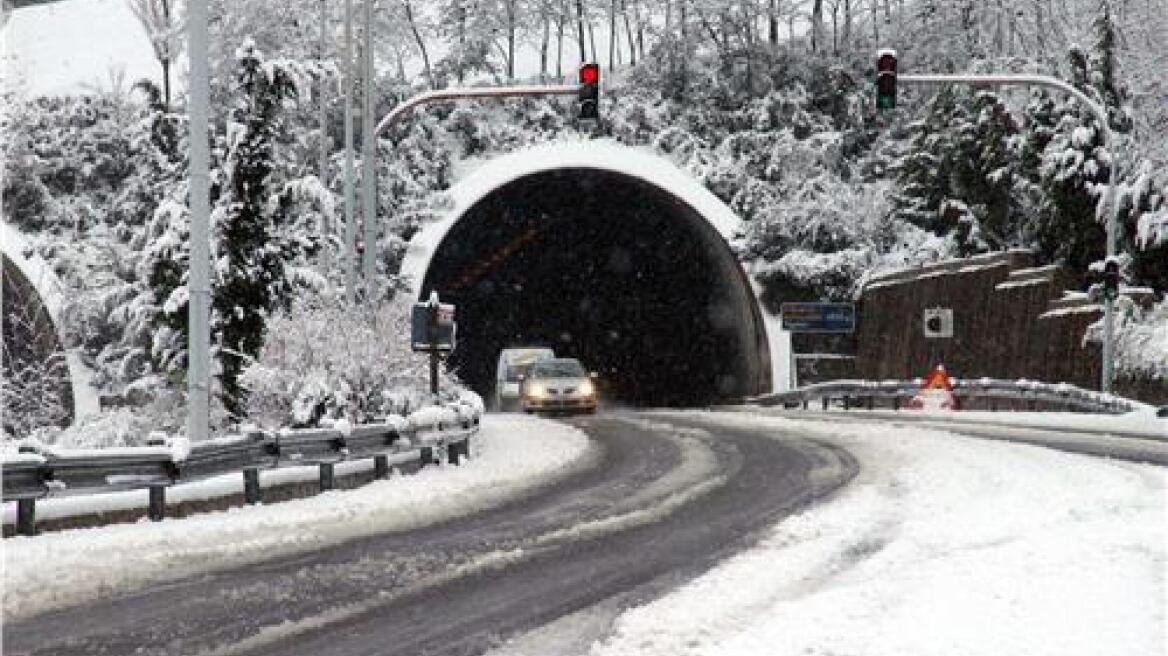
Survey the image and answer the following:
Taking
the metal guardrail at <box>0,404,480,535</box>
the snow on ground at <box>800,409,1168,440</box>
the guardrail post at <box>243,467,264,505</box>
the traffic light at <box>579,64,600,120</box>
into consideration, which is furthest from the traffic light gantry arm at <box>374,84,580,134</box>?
the snow on ground at <box>800,409,1168,440</box>

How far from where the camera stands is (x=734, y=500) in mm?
12305

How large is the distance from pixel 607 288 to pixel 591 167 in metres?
13.0

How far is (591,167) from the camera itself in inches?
1565

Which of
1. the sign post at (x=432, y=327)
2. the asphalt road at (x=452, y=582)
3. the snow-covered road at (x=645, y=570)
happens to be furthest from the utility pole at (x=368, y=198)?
the asphalt road at (x=452, y=582)

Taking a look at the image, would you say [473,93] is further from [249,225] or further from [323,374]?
[323,374]

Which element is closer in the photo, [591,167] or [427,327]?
[427,327]

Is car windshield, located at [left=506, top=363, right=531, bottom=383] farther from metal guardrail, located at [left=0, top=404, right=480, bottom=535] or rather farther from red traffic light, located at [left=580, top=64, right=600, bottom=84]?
metal guardrail, located at [left=0, top=404, right=480, bottom=535]

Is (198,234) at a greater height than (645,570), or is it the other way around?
(198,234)

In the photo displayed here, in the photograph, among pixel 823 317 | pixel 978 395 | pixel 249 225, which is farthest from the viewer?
pixel 823 317

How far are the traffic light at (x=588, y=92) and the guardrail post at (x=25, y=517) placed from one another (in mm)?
13077

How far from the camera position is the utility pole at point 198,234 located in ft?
40.8

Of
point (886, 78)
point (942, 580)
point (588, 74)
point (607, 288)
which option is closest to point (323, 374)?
point (588, 74)

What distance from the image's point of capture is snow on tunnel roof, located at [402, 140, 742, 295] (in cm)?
3934

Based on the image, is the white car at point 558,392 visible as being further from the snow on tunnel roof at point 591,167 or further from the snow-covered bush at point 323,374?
the snow-covered bush at point 323,374
